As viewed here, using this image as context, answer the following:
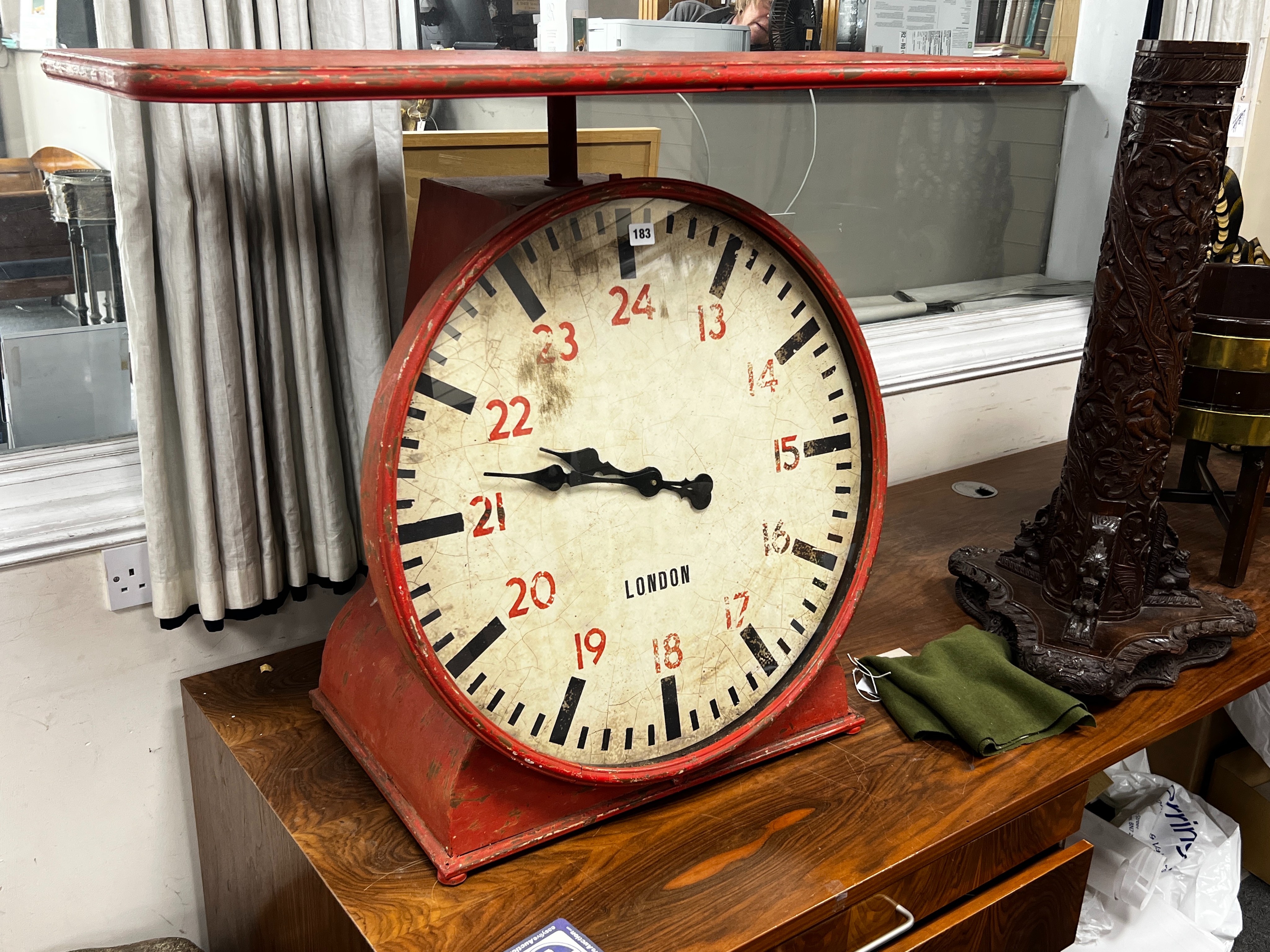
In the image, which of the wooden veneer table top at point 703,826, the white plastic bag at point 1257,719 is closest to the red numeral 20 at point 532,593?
the wooden veneer table top at point 703,826

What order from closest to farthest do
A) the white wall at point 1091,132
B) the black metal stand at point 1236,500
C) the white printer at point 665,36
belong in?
the black metal stand at point 1236,500
the white printer at point 665,36
the white wall at point 1091,132

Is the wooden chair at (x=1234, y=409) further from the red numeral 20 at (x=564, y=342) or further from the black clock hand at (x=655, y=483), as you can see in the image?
the red numeral 20 at (x=564, y=342)

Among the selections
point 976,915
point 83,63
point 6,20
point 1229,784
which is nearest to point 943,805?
point 976,915

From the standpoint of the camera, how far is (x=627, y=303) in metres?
0.83

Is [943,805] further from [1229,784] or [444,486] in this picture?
[1229,784]

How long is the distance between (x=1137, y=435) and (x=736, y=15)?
3.01 ft

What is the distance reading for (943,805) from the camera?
0.98 metres

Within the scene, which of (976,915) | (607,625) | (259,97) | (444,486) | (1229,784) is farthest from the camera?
(1229,784)

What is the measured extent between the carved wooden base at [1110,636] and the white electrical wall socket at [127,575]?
37.4 inches

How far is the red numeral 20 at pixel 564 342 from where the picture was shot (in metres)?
0.80

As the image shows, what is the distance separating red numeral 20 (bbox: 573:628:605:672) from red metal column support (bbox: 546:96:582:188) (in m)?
0.36

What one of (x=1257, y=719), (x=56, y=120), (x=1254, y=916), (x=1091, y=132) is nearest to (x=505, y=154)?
(x=56, y=120)

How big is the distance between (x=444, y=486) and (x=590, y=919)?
364 millimetres

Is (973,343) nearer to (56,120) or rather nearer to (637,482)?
(637,482)
